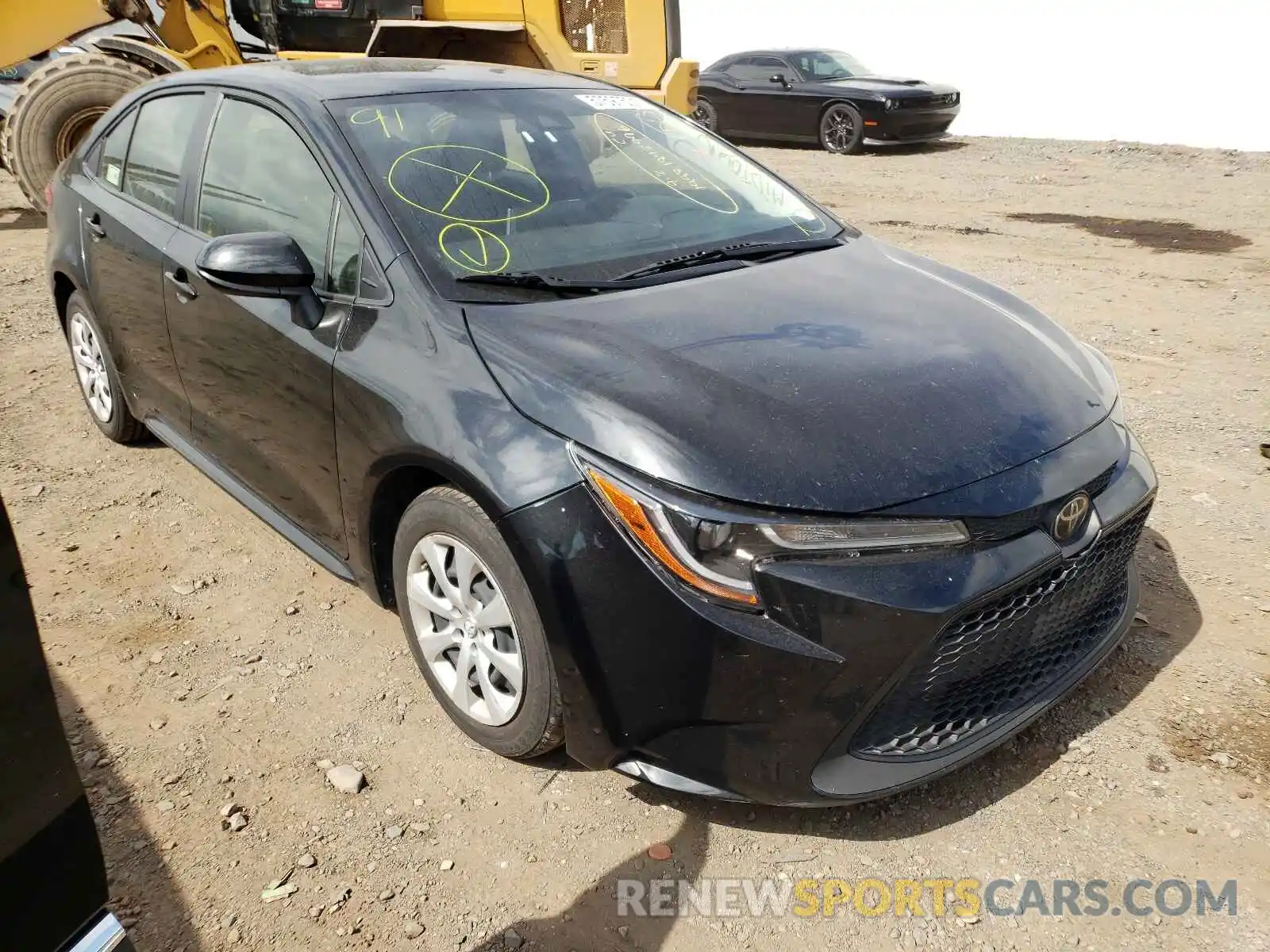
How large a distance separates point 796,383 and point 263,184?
6.07 feet

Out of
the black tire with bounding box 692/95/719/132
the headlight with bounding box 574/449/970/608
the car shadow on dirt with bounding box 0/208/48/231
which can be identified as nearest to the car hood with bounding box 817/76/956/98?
the black tire with bounding box 692/95/719/132

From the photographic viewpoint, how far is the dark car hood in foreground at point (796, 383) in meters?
2.04

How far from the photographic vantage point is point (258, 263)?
2.55 metres

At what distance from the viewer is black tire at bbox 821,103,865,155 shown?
13531mm

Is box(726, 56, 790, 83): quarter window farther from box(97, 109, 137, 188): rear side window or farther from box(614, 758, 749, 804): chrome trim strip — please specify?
box(614, 758, 749, 804): chrome trim strip

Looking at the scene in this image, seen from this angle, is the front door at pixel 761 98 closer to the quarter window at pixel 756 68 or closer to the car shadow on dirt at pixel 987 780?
the quarter window at pixel 756 68

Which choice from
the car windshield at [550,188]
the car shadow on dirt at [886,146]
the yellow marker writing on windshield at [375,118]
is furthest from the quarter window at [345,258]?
the car shadow on dirt at [886,146]

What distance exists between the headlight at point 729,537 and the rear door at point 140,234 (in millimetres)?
2280

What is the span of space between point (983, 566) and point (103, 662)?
262 centimetres

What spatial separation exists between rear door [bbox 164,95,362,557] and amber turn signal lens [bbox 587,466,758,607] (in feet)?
3.32

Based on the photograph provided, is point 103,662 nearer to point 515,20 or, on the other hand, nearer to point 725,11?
point 515,20

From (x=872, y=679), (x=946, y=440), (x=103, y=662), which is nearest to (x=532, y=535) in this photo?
(x=872, y=679)

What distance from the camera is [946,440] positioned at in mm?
2146

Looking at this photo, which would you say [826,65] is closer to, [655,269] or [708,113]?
[708,113]
